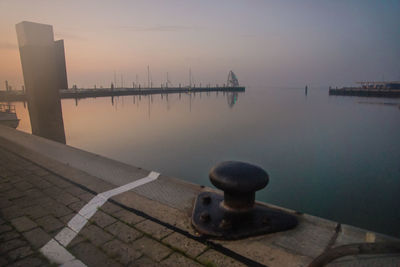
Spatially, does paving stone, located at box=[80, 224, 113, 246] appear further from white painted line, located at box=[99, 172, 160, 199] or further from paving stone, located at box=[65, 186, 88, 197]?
paving stone, located at box=[65, 186, 88, 197]

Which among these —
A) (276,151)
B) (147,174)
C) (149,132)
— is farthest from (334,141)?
(147,174)

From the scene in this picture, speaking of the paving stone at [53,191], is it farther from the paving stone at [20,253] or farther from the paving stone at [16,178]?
the paving stone at [20,253]

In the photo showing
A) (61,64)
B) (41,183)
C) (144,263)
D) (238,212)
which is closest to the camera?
(144,263)

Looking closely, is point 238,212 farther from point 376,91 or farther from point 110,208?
point 376,91

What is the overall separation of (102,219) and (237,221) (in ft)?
5.39

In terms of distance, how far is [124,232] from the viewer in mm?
2537

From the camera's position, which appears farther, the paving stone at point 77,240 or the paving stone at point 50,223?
the paving stone at point 50,223

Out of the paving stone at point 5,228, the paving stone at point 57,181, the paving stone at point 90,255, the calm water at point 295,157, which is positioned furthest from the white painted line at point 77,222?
the calm water at point 295,157

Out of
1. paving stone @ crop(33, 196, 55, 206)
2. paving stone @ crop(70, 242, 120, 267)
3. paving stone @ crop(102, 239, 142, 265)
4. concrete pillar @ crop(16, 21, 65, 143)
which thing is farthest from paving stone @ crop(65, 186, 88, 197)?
concrete pillar @ crop(16, 21, 65, 143)

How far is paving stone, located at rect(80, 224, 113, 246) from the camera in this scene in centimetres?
240

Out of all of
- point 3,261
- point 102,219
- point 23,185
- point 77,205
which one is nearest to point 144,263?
point 102,219

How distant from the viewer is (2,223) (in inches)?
109

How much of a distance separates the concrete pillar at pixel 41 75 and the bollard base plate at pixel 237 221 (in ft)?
32.5

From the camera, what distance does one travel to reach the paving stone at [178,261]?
205cm
